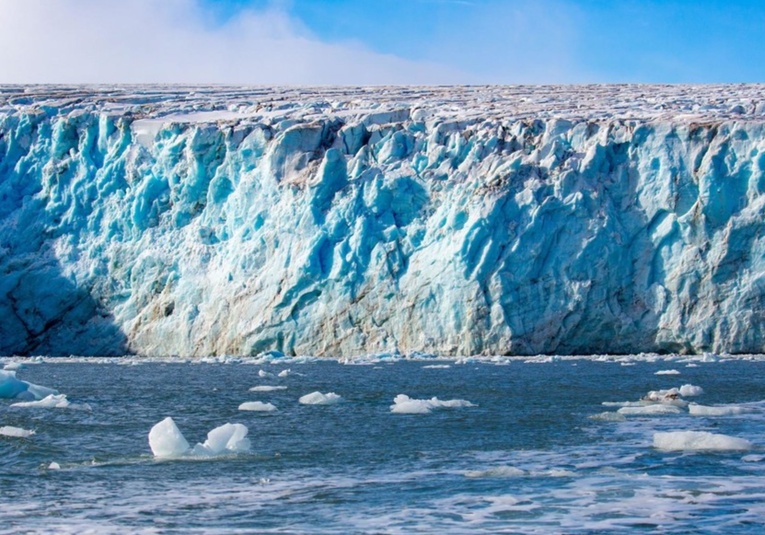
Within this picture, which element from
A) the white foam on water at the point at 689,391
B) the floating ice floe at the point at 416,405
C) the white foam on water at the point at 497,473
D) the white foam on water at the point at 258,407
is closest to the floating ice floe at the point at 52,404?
the white foam on water at the point at 258,407

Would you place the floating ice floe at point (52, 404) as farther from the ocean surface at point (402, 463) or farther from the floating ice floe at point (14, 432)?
the floating ice floe at point (14, 432)

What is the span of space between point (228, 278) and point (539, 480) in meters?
18.5

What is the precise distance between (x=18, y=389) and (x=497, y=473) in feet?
28.5

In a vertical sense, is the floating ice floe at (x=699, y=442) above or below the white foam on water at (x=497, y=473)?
above

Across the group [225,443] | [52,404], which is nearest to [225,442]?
[225,443]

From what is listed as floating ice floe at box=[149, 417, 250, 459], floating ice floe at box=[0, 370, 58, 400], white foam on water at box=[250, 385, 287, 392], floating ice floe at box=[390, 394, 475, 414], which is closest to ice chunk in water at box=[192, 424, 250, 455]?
floating ice floe at box=[149, 417, 250, 459]

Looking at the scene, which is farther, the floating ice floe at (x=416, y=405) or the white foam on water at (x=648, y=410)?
the floating ice floe at (x=416, y=405)

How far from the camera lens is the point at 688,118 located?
2555cm

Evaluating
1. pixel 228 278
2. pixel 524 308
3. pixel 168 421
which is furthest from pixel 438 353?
pixel 168 421

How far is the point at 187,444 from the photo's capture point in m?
9.76

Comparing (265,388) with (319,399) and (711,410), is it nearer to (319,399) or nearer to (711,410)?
(319,399)

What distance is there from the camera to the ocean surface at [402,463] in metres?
7.08

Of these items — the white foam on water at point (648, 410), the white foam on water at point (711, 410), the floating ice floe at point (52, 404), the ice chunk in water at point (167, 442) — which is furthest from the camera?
the floating ice floe at point (52, 404)

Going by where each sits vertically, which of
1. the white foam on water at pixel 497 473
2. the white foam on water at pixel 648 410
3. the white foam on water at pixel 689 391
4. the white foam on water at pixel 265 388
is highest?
the white foam on water at pixel 689 391
